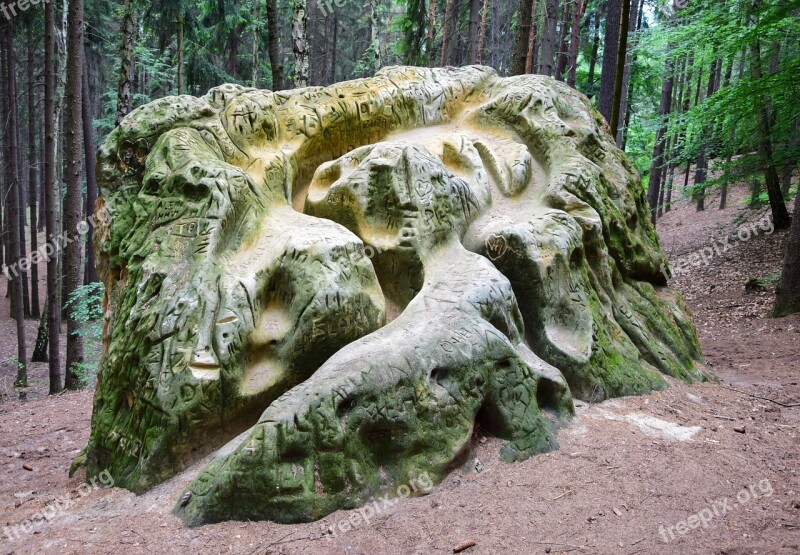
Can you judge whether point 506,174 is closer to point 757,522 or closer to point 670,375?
point 670,375

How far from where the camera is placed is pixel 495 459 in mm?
4051

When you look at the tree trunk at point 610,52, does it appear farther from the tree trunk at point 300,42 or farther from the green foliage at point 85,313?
the green foliage at point 85,313

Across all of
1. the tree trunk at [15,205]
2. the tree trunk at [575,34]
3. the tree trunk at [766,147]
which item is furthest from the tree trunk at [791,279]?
the tree trunk at [15,205]

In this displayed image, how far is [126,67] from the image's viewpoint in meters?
9.24

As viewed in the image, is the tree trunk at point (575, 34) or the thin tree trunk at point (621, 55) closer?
the thin tree trunk at point (621, 55)

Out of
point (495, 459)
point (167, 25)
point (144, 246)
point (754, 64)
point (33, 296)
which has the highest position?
point (167, 25)

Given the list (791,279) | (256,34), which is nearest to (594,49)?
(256,34)

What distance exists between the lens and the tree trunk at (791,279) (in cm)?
872

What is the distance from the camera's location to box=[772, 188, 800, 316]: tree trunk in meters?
8.72

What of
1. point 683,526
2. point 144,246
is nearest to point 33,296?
point 144,246

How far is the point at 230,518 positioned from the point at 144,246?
2.47 metres

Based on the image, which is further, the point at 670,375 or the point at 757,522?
the point at 670,375

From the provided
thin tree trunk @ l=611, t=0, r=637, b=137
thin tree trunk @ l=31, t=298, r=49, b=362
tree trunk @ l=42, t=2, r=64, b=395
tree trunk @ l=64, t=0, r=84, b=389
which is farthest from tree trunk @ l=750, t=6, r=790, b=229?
thin tree trunk @ l=31, t=298, r=49, b=362

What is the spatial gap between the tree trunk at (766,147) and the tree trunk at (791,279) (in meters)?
1.53
